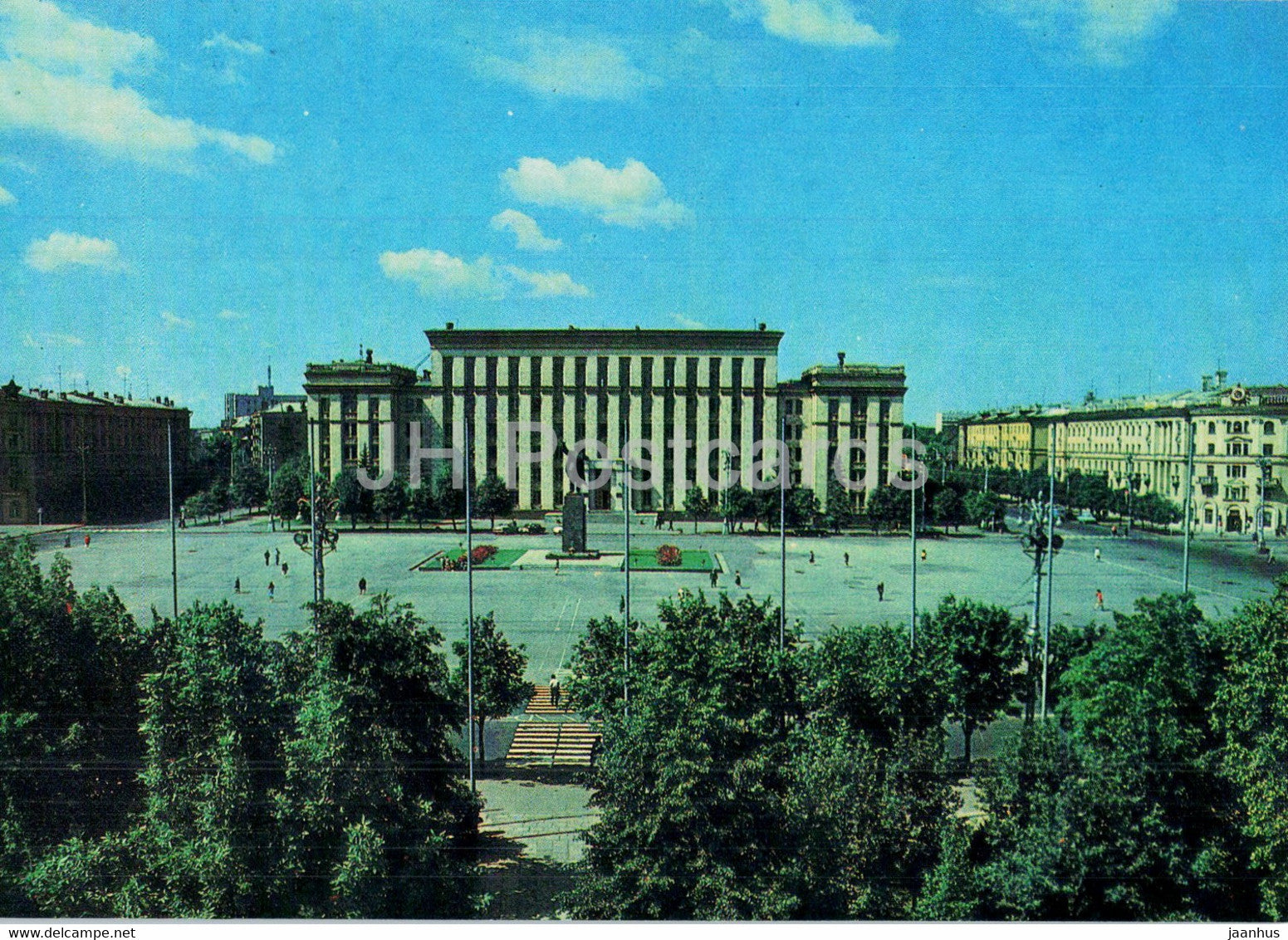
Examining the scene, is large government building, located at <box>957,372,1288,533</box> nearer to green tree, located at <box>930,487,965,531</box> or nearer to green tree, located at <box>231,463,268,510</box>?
green tree, located at <box>930,487,965,531</box>

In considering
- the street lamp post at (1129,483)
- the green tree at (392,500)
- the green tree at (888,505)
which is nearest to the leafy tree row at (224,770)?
the green tree at (392,500)

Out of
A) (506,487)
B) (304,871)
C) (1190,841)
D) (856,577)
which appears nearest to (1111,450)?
(856,577)

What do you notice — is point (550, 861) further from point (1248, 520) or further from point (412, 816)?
point (1248, 520)

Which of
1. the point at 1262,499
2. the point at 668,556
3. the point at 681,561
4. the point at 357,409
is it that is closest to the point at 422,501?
the point at 357,409

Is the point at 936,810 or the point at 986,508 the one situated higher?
the point at 986,508

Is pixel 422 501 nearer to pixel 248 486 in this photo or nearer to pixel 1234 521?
pixel 248 486
